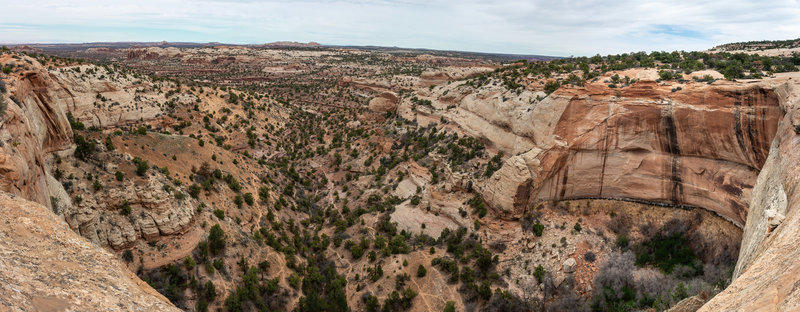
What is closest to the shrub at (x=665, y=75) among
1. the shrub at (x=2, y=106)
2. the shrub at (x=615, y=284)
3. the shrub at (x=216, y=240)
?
the shrub at (x=615, y=284)

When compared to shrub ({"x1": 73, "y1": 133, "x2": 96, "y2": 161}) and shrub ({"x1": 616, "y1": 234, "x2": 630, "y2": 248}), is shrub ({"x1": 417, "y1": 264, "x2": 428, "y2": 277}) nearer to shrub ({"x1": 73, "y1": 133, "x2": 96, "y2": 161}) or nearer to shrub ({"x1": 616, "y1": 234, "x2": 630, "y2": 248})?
shrub ({"x1": 616, "y1": 234, "x2": 630, "y2": 248})

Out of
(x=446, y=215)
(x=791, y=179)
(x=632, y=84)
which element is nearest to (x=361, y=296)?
(x=446, y=215)

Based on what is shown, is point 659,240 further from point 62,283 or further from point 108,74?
point 108,74

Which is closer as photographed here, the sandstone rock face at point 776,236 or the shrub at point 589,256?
the sandstone rock face at point 776,236

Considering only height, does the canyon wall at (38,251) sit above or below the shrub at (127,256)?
above

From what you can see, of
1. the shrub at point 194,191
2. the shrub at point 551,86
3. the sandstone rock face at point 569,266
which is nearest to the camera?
the sandstone rock face at point 569,266

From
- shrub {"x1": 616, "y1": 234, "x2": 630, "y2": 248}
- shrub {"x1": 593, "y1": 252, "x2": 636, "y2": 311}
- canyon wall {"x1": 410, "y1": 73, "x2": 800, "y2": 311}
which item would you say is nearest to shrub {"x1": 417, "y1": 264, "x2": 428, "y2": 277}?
canyon wall {"x1": 410, "y1": 73, "x2": 800, "y2": 311}

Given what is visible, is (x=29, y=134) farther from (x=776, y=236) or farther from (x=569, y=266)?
(x=569, y=266)

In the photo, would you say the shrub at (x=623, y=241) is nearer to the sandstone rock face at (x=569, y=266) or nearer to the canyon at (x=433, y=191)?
the canyon at (x=433, y=191)
